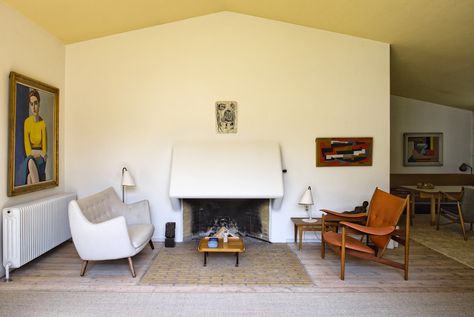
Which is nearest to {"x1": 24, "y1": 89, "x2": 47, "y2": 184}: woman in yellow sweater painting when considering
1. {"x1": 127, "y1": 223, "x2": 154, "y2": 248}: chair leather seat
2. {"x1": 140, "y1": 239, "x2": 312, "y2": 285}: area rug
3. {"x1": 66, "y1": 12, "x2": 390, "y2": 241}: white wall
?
{"x1": 66, "y1": 12, "x2": 390, "y2": 241}: white wall

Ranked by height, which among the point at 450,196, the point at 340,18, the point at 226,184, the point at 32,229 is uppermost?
the point at 340,18

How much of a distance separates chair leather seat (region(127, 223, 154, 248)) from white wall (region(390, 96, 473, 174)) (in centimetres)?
592

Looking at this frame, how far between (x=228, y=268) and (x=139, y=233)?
117 centimetres

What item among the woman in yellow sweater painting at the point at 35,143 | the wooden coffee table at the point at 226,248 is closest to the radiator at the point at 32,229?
the woman in yellow sweater painting at the point at 35,143

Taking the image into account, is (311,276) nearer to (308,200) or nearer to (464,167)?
(308,200)

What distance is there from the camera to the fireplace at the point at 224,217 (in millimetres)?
4230

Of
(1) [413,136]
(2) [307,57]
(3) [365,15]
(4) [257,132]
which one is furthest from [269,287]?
(1) [413,136]

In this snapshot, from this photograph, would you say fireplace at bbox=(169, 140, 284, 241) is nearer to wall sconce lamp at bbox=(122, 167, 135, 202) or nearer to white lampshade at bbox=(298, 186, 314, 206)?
white lampshade at bbox=(298, 186, 314, 206)

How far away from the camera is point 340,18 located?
146 inches

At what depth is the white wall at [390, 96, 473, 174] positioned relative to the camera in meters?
6.60

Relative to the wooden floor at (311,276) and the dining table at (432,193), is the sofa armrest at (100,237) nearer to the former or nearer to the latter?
the wooden floor at (311,276)

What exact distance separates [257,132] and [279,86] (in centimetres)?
78

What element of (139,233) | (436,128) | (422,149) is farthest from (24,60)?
(436,128)

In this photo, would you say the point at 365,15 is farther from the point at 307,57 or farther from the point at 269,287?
the point at 269,287
